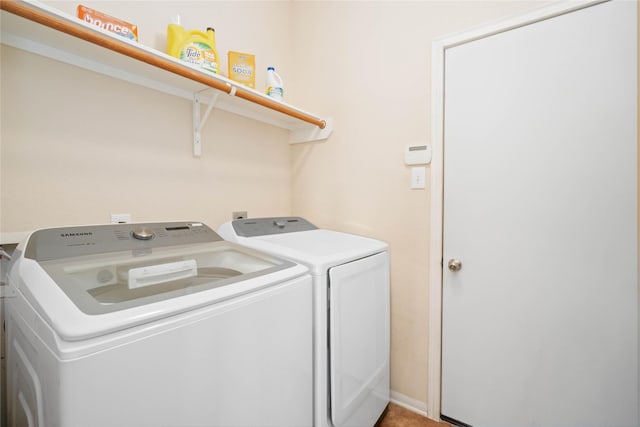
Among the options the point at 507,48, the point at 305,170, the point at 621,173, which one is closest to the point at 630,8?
the point at 507,48

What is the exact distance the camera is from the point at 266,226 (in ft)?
5.70

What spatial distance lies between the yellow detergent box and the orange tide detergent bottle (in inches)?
9.2

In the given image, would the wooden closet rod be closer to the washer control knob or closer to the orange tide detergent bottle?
the orange tide detergent bottle

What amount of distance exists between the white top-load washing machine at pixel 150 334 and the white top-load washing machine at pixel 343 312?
0.24 feet

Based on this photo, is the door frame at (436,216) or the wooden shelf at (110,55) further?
the door frame at (436,216)

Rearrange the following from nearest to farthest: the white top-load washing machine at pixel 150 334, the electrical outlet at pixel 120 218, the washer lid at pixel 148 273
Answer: the white top-load washing machine at pixel 150 334 → the washer lid at pixel 148 273 → the electrical outlet at pixel 120 218

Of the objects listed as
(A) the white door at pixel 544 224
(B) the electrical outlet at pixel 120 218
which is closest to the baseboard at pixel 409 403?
(A) the white door at pixel 544 224

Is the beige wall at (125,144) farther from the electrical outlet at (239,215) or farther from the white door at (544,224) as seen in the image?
the white door at (544,224)

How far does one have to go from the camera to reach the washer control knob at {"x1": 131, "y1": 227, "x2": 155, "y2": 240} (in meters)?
1.22

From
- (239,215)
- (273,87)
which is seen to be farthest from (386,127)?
(239,215)

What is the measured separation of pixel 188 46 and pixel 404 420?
2.41m

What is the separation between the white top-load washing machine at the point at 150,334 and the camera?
595mm

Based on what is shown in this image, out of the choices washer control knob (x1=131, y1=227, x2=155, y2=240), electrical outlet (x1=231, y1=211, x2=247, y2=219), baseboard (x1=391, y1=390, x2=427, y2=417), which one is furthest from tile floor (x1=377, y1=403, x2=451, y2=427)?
washer control knob (x1=131, y1=227, x2=155, y2=240)

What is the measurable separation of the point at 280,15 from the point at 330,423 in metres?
2.70
